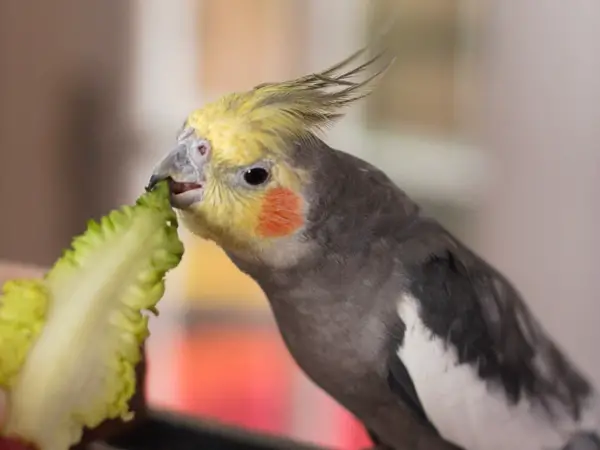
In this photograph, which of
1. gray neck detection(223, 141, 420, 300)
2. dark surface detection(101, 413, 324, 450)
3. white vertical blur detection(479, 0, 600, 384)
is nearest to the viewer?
gray neck detection(223, 141, 420, 300)

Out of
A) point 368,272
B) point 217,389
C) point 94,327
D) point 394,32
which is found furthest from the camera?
point 217,389

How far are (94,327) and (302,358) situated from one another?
0.21 meters

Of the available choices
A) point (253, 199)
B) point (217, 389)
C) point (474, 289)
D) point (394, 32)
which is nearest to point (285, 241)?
point (253, 199)

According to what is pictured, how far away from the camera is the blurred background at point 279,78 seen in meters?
1.02

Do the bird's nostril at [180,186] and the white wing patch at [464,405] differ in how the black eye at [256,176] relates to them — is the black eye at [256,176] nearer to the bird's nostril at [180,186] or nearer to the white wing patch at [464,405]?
the bird's nostril at [180,186]

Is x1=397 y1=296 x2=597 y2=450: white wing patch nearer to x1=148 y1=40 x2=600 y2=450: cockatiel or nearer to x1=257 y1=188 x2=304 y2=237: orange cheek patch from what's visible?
x1=148 y1=40 x2=600 y2=450: cockatiel

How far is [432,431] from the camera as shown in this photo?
1.74ft

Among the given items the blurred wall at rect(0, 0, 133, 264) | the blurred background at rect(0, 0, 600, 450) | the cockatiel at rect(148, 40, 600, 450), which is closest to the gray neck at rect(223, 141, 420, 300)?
the cockatiel at rect(148, 40, 600, 450)

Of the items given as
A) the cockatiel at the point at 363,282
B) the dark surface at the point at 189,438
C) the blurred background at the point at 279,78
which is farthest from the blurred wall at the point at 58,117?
the cockatiel at the point at 363,282

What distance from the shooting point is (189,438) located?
67cm

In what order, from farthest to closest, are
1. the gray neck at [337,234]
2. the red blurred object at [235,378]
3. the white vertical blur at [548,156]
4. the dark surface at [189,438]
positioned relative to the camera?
the red blurred object at [235,378] → the white vertical blur at [548,156] → the dark surface at [189,438] → the gray neck at [337,234]

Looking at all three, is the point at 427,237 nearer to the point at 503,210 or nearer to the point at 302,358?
the point at 302,358

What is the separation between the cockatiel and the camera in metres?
0.42

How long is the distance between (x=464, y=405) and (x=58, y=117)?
908mm
